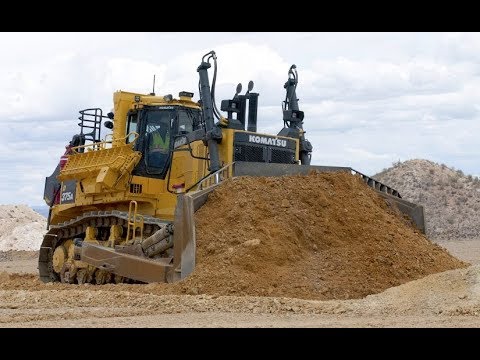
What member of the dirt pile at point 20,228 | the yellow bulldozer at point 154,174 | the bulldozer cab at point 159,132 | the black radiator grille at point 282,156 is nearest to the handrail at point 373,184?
the yellow bulldozer at point 154,174

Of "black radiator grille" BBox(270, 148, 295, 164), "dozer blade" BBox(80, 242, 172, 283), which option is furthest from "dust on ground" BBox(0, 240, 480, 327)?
"black radiator grille" BBox(270, 148, 295, 164)

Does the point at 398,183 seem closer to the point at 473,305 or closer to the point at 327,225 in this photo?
the point at 327,225

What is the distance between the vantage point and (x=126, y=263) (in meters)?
13.7

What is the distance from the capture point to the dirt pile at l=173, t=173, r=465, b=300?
11531mm

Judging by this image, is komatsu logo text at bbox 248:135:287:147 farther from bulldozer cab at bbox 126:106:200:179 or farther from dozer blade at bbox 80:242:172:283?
dozer blade at bbox 80:242:172:283

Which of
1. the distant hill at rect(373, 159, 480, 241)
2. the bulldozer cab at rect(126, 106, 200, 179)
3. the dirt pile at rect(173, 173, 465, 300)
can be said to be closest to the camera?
the dirt pile at rect(173, 173, 465, 300)

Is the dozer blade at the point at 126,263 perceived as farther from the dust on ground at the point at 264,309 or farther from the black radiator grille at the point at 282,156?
the black radiator grille at the point at 282,156

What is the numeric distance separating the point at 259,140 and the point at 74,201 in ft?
16.5

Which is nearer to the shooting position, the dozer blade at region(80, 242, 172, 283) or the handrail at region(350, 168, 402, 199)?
the dozer blade at region(80, 242, 172, 283)

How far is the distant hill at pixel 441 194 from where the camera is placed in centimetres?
3728

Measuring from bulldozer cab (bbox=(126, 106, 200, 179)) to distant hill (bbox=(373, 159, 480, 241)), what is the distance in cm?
2155

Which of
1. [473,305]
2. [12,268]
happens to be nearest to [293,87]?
[473,305]

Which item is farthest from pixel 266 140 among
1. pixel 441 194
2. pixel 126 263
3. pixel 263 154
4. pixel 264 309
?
pixel 441 194

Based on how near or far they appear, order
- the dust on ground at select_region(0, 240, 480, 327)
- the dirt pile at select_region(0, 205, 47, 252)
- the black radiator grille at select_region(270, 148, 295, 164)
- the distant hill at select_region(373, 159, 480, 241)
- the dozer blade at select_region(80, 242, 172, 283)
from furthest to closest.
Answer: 1. the dirt pile at select_region(0, 205, 47, 252)
2. the distant hill at select_region(373, 159, 480, 241)
3. the black radiator grille at select_region(270, 148, 295, 164)
4. the dozer blade at select_region(80, 242, 172, 283)
5. the dust on ground at select_region(0, 240, 480, 327)
